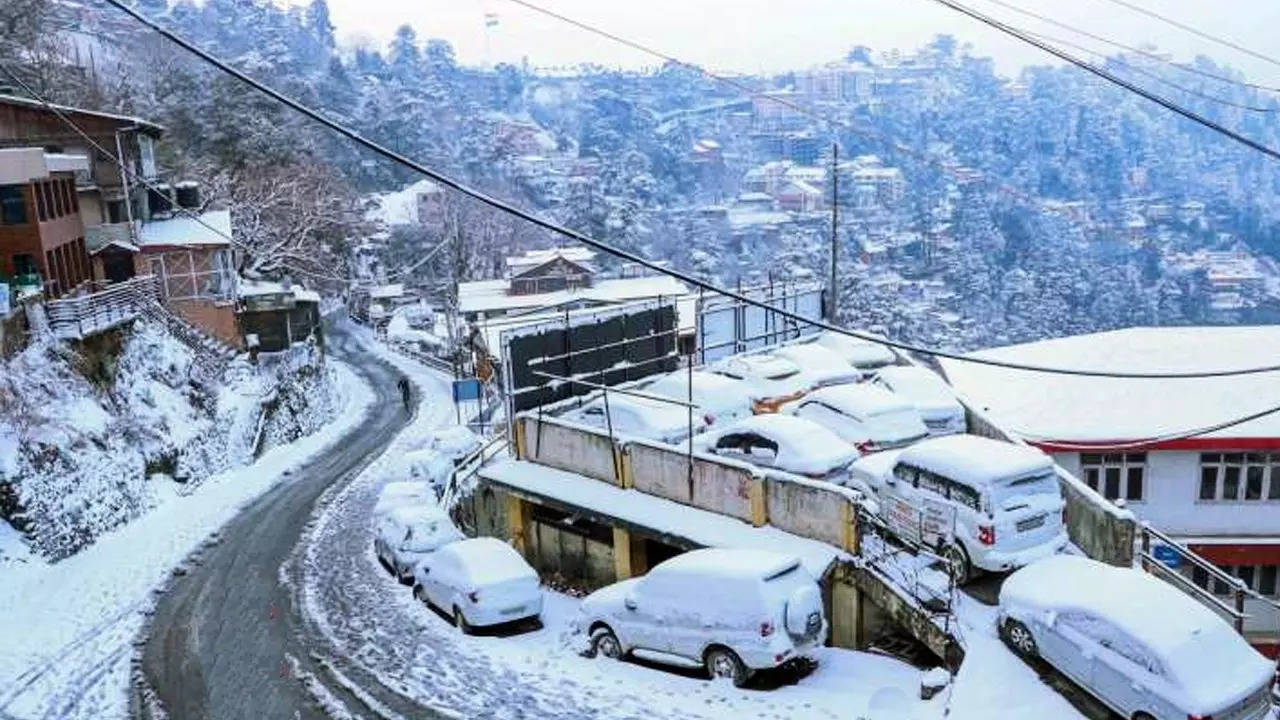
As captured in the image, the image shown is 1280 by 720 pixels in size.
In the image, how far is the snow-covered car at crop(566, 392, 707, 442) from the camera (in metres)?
18.1

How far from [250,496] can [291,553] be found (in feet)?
17.3

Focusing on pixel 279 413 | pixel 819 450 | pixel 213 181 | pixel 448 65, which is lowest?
pixel 279 413

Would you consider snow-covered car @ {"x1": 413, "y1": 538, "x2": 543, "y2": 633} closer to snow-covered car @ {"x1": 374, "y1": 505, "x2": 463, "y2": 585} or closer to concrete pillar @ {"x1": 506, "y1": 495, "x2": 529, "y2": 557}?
snow-covered car @ {"x1": 374, "y1": 505, "x2": 463, "y2": 585}

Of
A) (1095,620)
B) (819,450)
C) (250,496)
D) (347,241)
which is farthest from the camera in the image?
(347,241)

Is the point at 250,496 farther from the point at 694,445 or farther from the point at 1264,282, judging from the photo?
the point at 1264,282

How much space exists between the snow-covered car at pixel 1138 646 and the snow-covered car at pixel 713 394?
9.21 metres

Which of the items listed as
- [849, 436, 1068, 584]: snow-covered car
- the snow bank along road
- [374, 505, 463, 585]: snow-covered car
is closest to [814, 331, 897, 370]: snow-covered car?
[849, 436, 1068, 584]: snow-covered car

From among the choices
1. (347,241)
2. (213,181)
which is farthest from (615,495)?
(347,241)

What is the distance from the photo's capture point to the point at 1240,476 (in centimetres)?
2097

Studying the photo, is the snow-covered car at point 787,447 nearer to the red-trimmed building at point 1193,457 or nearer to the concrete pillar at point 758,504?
the concrete pillar at point 758,504

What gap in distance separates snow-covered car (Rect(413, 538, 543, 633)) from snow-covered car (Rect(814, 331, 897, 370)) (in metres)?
11.7

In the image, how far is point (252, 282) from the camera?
1724 inches

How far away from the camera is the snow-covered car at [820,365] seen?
22125mm

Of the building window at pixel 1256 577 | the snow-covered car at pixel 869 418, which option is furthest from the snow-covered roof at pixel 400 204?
the building window at pixel 1256 577
